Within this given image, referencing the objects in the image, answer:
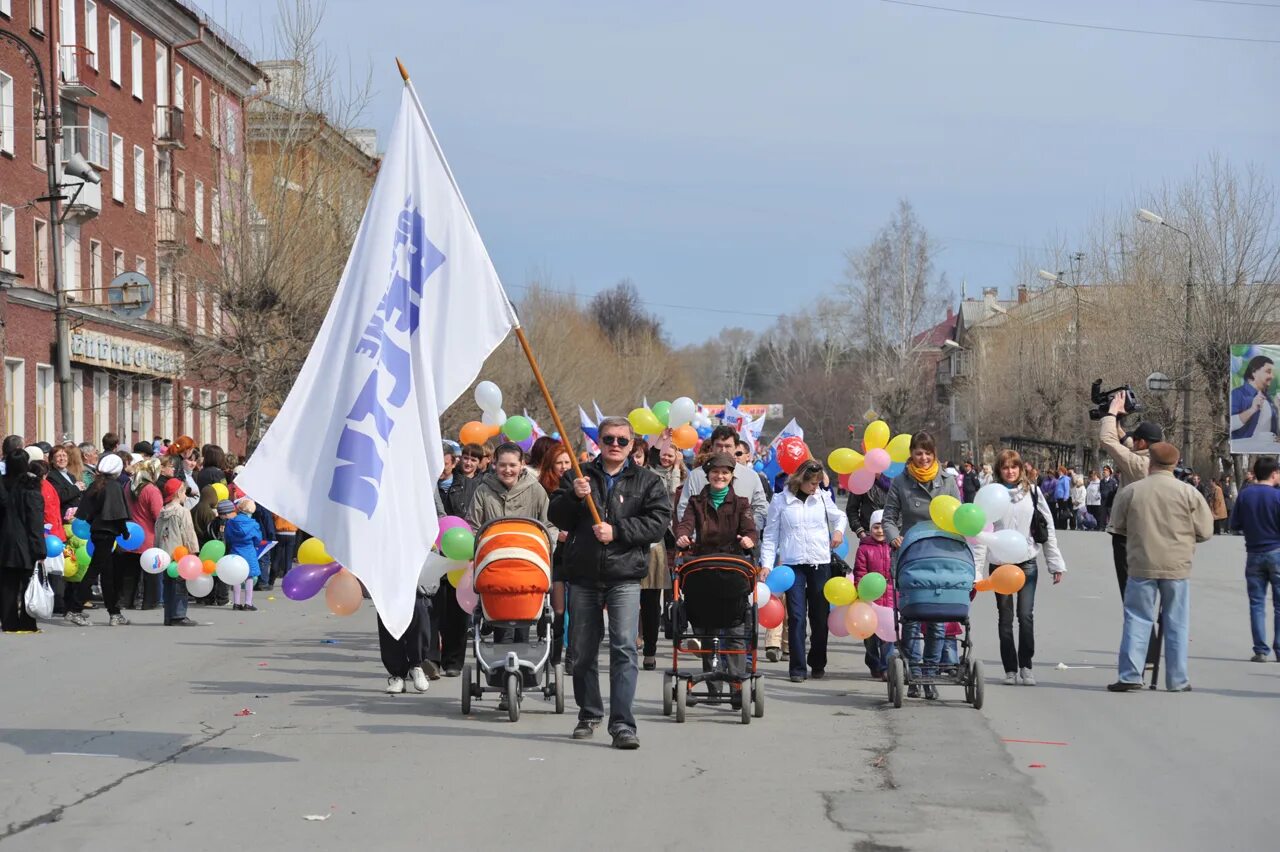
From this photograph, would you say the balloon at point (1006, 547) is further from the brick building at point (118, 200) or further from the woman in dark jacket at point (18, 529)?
the brick building at point (118, 200)

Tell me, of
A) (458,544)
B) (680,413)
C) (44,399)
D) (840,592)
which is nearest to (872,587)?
(840,592)

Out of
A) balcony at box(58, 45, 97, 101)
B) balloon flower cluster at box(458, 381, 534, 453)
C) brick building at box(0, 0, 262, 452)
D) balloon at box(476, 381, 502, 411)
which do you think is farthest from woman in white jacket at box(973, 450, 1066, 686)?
balcony at box(58, 45, 97, 101)

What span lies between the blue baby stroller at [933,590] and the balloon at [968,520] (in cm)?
10

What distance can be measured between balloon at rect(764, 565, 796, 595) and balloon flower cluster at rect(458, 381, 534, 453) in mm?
2801

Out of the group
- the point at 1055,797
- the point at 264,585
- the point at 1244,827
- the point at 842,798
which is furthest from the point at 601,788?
the point at 264,585

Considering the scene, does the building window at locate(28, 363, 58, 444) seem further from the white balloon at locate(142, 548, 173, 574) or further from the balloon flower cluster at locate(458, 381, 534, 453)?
the balloon flower cluster at locate(458, 381, 534, 453)

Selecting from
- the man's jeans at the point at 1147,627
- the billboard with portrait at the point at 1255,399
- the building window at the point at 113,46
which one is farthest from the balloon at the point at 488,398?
the building window at the point at 113,46

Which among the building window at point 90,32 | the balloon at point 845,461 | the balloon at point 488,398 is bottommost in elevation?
the balloon at point 845,461

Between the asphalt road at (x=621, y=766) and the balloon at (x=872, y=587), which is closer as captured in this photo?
the asphalt road at (x=621, y=766)

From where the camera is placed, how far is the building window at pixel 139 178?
4169cm

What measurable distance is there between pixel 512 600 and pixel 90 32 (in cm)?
3261

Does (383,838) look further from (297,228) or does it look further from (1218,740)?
(297,228)

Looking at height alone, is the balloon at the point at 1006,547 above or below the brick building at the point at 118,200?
below

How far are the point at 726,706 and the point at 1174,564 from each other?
3595mm
